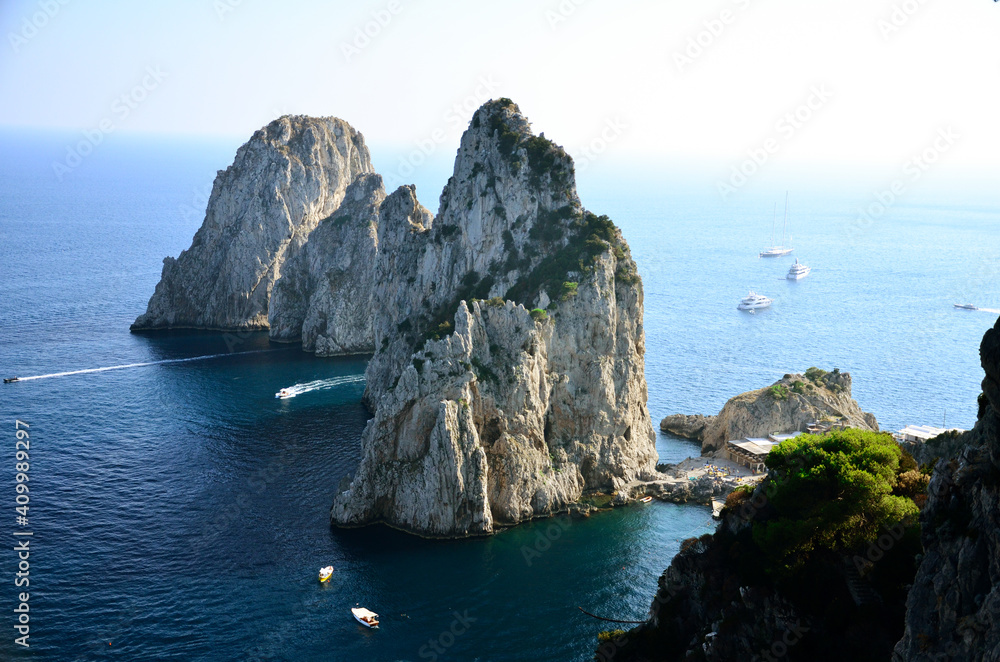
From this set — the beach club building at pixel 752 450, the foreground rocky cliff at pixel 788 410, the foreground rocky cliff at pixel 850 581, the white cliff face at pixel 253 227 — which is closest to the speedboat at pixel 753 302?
the foreground rocky cliff at pixel 788 410

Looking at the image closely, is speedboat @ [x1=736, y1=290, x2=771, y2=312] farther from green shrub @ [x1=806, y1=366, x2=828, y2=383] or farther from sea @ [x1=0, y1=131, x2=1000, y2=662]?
green shrub @ [x1=806, y1=366, x2=828, y2=383]

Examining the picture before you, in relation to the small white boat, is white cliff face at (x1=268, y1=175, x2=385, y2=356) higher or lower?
higher

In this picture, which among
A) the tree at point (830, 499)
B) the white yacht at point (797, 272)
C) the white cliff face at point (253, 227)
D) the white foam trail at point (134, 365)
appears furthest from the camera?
the white yacht at point (797, 272)

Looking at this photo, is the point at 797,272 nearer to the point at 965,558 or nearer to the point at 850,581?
the point at 850,581

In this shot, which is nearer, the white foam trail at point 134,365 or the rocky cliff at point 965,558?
the rocky cliff at point 965,558

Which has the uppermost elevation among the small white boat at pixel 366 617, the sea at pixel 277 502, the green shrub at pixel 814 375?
the green shrub at pixel 814 375

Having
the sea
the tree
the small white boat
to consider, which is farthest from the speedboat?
the small white boat

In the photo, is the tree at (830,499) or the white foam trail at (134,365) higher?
the white foam trail at (134,365)

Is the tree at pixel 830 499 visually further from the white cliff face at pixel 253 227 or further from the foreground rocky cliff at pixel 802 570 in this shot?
the white cliff face at pixel 253 227
